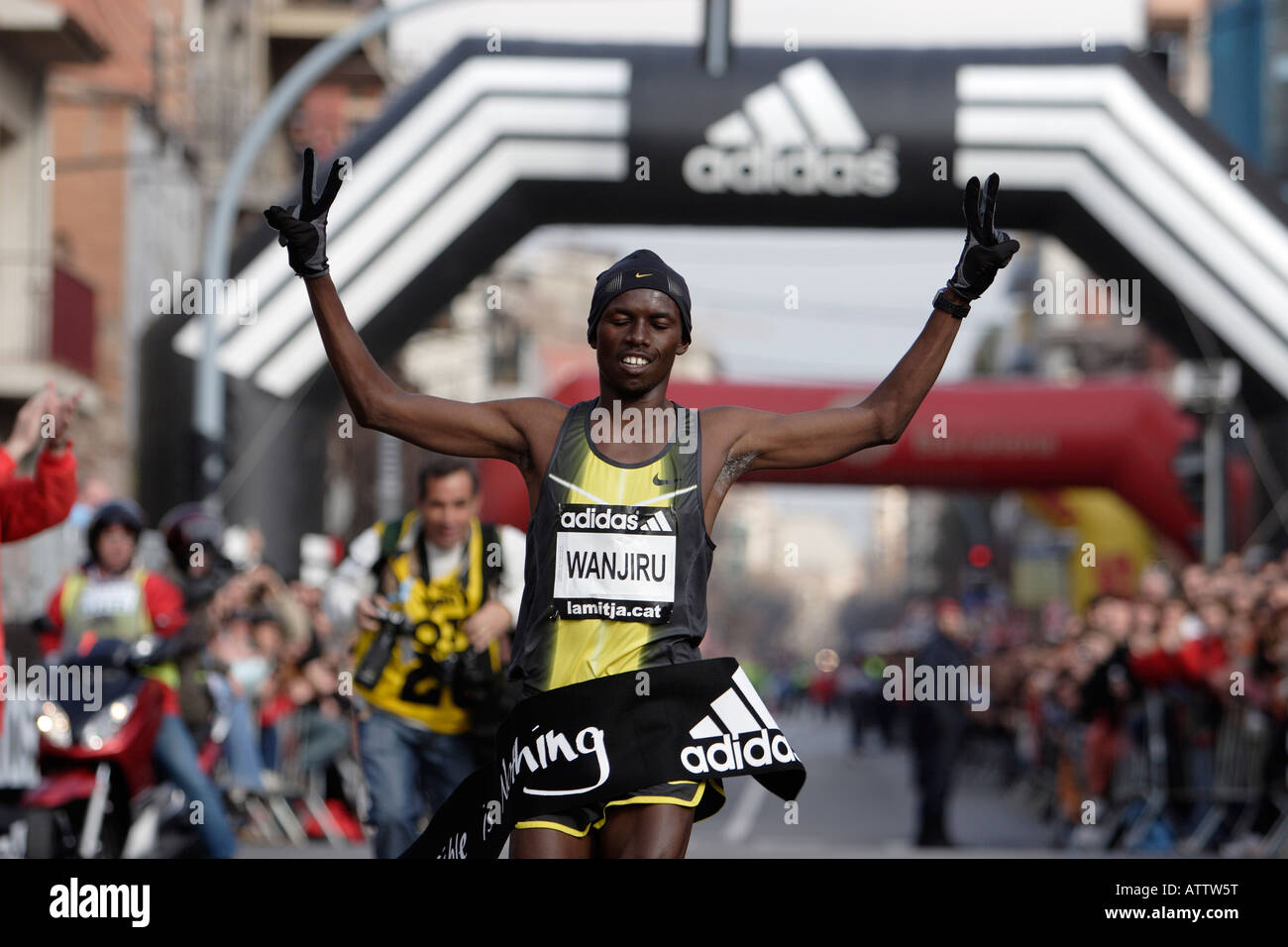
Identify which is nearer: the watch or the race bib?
the race bib

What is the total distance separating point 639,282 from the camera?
3.97 metres

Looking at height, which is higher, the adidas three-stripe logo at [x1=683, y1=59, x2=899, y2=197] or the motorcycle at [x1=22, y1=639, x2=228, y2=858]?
the adidas three-stripe logo at [x1=683, y1=59, x2=899, y2=197]

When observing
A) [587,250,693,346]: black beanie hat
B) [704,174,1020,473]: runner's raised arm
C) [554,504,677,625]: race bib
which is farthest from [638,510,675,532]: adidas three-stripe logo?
[587,250,693,346]: black beanie hat

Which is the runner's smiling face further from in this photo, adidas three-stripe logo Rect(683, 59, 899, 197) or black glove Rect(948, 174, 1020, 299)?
adidas three-stripe logo Rect(683, 59, 899, 197)

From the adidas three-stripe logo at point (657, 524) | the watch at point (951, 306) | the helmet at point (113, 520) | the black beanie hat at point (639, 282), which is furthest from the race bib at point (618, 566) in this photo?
the helmet at point (113, 520)

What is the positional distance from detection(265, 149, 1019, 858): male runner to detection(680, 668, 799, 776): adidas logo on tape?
7 centimetres

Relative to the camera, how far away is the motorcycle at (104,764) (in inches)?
294

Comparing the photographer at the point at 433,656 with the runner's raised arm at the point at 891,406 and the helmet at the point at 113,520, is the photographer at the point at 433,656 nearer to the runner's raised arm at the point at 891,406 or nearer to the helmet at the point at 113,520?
the helmet at the point at 113,520

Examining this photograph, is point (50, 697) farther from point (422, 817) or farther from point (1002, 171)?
point (1002, 171)

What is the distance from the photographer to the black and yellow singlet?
12.8ft

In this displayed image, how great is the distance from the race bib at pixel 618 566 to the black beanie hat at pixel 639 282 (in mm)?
400

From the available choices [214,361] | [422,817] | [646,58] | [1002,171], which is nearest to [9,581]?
[214,361]

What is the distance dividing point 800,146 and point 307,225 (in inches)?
344

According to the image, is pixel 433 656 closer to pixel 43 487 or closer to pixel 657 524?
pixel 43 487
